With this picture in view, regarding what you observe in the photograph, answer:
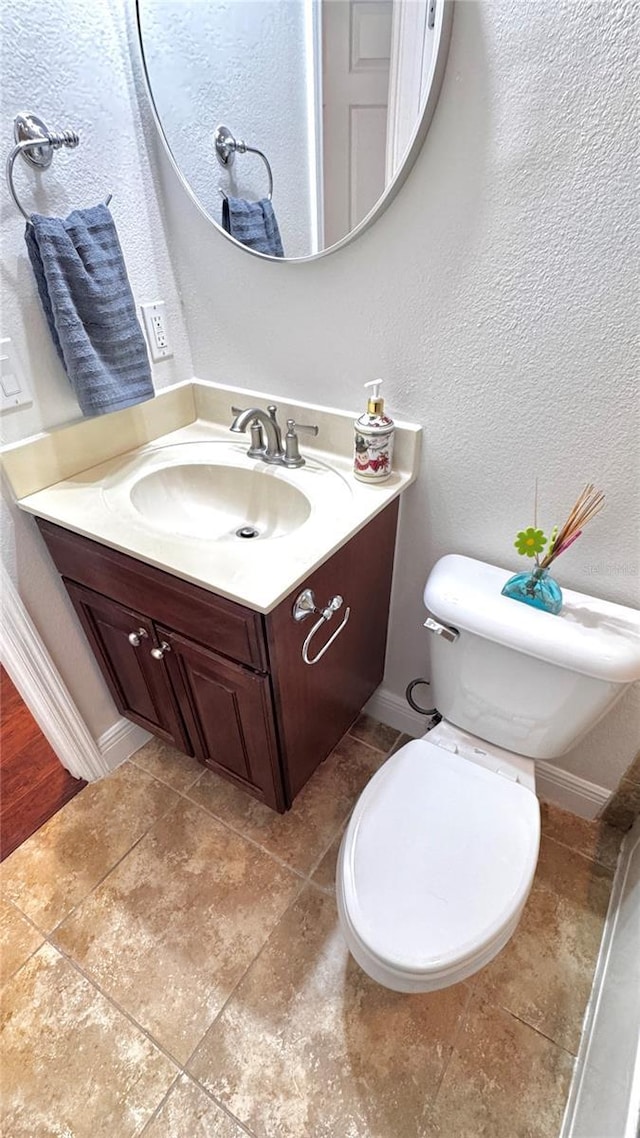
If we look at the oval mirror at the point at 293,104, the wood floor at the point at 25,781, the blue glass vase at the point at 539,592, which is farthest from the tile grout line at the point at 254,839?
the oval mirror at the point at 293,104

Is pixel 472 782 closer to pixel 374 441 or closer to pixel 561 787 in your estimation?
pixel 561 787

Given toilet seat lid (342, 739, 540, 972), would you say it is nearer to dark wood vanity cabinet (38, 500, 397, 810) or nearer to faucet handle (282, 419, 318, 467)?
dark wood vanity cabinet (38, 500, 397, 810)

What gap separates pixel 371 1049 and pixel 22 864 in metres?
0.92

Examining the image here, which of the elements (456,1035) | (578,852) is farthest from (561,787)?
(456,1035)

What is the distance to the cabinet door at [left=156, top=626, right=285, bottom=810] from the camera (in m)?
1.01

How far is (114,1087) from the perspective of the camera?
0.98 metres

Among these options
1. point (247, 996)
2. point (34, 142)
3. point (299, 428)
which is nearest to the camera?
point (34, 142)

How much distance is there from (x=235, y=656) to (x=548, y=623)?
22.1 inches

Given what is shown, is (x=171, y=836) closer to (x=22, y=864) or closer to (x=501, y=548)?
(x=22, y=864)

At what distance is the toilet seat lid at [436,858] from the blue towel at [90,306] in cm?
96

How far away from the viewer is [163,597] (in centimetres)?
98

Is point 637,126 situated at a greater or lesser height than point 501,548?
greater

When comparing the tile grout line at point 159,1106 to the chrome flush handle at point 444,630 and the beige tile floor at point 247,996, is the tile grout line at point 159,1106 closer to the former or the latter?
the beige tile floor at point 247,996

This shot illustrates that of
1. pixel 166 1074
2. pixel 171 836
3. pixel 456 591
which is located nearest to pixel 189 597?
pixel 456 591
